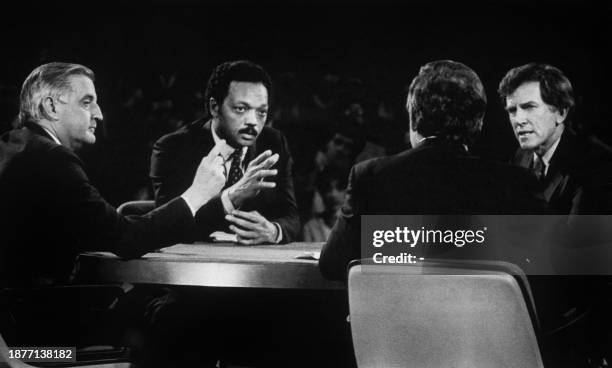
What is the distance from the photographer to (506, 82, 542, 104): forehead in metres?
3.40

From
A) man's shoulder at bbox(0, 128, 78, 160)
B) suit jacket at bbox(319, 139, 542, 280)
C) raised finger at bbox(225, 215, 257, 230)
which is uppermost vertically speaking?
man's shoulder at bbox(0, 128, 78, 160)

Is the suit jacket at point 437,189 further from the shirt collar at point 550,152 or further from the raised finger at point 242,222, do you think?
the raised finger at point 242,222

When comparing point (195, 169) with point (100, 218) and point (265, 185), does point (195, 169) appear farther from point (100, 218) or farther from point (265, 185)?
point (100, 218)

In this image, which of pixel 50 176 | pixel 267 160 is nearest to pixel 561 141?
pixel 267 160

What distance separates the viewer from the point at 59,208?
3.48 meters

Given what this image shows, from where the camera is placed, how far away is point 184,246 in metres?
3.45

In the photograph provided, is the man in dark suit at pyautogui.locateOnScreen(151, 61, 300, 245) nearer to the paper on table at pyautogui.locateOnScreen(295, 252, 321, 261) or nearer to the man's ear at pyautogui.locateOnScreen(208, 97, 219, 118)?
the man's ear at pyautogui.locateOnScreen(208, 97, 219, 118)

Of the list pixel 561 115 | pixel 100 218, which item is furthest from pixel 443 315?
pixel 100 218

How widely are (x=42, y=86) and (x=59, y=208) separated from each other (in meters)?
0.71

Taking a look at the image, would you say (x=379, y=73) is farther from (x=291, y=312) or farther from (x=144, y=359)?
(x=144, y=359)

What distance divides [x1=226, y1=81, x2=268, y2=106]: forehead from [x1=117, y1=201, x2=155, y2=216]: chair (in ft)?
2.38

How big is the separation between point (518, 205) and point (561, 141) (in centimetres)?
42

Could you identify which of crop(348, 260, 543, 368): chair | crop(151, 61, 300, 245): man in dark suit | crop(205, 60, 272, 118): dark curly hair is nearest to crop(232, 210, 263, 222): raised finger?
crop(151, 61, 300, 245): man in dark suit

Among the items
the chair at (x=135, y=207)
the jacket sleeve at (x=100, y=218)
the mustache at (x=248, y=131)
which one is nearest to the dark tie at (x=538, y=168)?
the mustache at (x=248, y=131)
